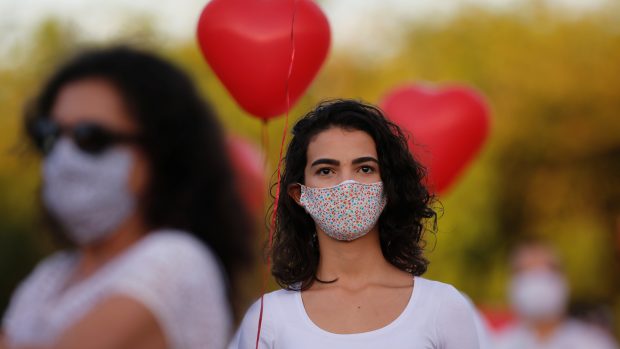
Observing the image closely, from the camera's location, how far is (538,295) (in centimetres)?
839

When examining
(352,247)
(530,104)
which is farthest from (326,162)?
(530,104)

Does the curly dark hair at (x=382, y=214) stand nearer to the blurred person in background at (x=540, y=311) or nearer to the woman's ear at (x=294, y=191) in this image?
the woman's ear at (x=294, y=191)

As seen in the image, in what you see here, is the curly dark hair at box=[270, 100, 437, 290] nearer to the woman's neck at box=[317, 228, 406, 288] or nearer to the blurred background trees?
the woman's neck at box=[317, 228, 406, 288]

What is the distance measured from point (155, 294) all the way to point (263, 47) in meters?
0.86

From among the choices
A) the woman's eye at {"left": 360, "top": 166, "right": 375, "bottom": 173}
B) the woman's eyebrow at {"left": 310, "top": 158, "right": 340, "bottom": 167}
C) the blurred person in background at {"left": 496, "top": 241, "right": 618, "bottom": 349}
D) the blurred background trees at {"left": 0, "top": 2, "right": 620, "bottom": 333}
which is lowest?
the blurred person in background at {"left": 496, "top": 241, "right": 618, "bottom": 349}

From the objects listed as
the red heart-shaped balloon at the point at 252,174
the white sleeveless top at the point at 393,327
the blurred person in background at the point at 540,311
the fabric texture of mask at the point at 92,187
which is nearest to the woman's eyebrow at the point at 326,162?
the white sleeveless top at the point at 393,327

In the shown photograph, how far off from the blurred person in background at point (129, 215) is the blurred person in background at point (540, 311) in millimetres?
4734

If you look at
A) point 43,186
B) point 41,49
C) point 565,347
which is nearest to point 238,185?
point 43,186

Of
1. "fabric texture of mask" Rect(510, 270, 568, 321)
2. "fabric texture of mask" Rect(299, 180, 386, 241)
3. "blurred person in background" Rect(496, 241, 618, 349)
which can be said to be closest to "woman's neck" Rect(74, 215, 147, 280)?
"fabric texture of mask" Rect(299, 180, 386, 241)

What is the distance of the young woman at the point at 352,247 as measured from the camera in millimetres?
2223

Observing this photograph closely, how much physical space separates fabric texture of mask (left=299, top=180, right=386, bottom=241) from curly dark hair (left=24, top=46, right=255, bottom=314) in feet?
4.07

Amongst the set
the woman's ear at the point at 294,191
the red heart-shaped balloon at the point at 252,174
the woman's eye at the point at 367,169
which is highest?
the woman's eye at the point at 367,169

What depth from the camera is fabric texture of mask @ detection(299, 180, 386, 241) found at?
2227mm

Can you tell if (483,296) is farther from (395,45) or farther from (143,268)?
(143,268)
